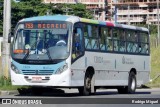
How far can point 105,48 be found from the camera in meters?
24.5

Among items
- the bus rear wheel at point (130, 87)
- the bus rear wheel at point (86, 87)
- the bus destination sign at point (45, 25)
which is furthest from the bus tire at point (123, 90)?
the bus destination sign at point (45, 25)

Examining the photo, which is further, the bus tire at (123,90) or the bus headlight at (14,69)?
the bus tire at (123,90)

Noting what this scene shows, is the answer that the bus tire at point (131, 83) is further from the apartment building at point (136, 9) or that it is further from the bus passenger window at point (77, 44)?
the apartment building at point (136, 9)

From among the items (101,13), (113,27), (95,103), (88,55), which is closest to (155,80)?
(113,27)

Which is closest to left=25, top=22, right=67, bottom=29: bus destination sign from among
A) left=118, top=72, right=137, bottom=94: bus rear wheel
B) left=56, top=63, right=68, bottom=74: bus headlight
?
left=56, top=63, right=68, bottom=74: bus headlight

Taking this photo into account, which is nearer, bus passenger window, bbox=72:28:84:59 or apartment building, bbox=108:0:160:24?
bus passenger window, bbox=72:28:84:59

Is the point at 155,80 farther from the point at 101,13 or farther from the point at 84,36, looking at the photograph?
the point at 101,13

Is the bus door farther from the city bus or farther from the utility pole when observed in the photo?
the utility pole

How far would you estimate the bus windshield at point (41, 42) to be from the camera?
2158 cm

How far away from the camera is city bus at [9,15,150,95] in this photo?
2152 centimetres

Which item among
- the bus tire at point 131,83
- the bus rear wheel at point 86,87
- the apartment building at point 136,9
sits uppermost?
the bus rear wheel at point 86,87

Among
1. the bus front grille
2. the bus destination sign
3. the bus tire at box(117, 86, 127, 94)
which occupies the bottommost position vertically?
the bus tire at box(117, 86, 127, 94)

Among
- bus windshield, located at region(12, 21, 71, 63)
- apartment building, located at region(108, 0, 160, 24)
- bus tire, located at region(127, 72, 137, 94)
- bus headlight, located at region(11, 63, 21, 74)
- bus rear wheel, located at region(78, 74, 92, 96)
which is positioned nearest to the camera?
bus windshield, located at region(12, 21, 71, 63)

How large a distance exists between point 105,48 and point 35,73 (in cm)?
409
